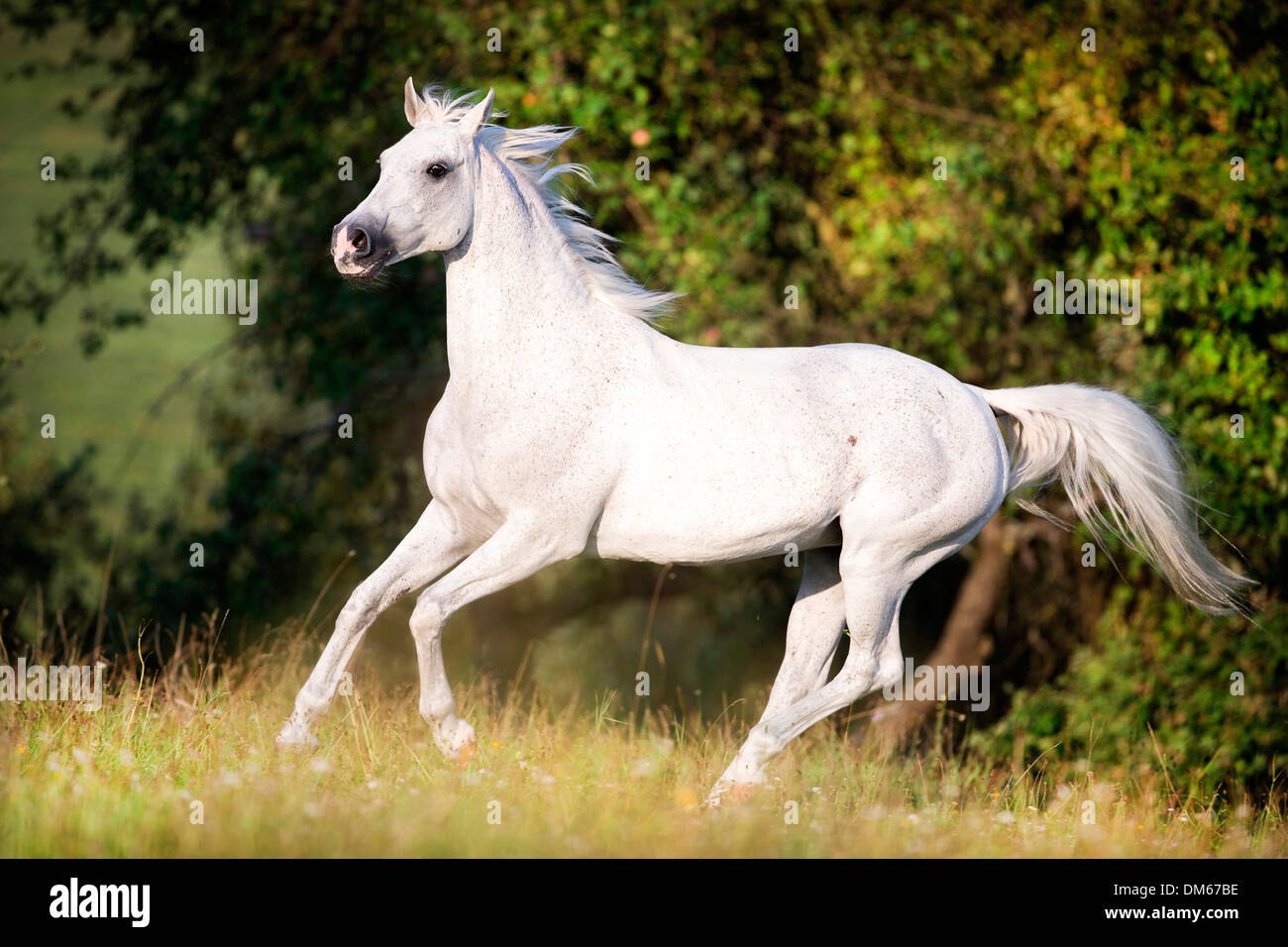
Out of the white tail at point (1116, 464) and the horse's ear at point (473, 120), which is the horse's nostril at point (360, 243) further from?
the white tail at point (1116, 464)

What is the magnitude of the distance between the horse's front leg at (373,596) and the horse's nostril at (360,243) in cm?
98

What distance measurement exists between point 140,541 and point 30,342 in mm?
4464

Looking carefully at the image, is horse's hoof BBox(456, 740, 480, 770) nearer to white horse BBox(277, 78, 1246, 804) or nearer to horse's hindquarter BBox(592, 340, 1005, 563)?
white horse BBox(277, 78, 1246, 804)

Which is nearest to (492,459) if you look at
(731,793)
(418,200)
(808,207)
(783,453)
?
(418,200)

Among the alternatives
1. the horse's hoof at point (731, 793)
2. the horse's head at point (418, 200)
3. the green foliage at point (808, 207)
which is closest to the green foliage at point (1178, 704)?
the green foliage at point (808, 207)

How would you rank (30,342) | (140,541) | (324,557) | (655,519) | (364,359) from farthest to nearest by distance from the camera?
1. (140,541)
2. (324,557)
3. (364,359)
4. (30,342)
5. (655,519)

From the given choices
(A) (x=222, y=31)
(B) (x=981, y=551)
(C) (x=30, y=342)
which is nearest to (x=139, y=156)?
(A) (x=222, y=31)

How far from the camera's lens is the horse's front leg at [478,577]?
13.8 feet

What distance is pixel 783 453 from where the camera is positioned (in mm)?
4320

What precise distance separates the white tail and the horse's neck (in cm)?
171

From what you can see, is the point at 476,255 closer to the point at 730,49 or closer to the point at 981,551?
the point at 730,49

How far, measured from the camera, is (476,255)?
4352mm

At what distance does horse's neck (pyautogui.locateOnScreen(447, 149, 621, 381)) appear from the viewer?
4.33 m

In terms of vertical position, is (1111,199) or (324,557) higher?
(1111,199)
